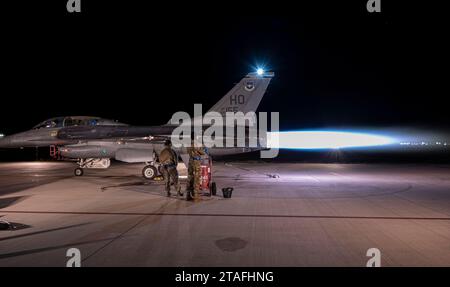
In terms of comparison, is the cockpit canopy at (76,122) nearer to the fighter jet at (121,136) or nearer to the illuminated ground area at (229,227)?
the fighter jet at (121,136)

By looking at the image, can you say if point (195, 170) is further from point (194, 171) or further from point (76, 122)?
point (76, 122)

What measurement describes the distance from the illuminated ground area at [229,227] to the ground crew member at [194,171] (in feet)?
1.46

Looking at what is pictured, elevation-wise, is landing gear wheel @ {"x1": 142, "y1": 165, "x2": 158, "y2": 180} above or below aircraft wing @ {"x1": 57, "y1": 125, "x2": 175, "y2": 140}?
below


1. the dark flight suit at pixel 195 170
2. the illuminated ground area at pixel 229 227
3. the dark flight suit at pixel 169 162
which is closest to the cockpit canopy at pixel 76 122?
the illuminated ground area at pixel 229 227

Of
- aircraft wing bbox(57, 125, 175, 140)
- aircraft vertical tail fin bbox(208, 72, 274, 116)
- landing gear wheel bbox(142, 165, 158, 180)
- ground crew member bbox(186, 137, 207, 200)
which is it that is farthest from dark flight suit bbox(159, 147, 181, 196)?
aircraft vertical tail fin bbox(208, 72, 274, 116)

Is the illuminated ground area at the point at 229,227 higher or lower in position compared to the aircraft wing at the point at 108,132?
lower

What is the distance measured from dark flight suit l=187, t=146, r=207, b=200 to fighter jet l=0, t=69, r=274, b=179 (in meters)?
6.07

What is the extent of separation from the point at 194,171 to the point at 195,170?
1.7 inches

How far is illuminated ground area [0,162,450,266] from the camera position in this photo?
20.4ft

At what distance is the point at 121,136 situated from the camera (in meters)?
18.8

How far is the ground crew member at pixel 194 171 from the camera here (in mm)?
11898

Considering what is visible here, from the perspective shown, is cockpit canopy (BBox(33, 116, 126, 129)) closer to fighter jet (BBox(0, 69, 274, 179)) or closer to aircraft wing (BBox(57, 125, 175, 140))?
fighter jet (BBox(0, 69, 274, 179))

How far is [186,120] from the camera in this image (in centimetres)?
1977
